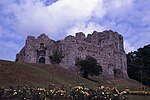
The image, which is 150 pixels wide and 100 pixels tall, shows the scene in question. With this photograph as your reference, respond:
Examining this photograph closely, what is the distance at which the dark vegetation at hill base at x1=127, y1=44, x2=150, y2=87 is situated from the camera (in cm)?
6895

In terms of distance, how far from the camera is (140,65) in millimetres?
74250

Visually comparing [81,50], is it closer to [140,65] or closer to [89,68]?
[89,68]

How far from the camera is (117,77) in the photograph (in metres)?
66.6

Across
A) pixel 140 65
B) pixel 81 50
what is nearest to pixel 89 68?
pixel 81 50

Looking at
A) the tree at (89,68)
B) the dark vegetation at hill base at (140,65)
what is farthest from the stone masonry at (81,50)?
the tree at (89,68)

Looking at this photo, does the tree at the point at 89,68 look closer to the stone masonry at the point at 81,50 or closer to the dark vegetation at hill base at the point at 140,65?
the stone masonry at the point at 81,50

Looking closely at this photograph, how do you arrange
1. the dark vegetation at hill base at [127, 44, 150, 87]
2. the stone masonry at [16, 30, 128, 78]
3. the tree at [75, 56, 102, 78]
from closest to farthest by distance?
the tree at [75, 56, 102, 78] → the stone masonry at [16, 30, 128, 78] → the dark vegetation at hill base at [127, 44, 150, 87]

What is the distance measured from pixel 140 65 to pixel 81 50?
69.5 ft

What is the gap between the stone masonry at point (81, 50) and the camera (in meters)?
61.7

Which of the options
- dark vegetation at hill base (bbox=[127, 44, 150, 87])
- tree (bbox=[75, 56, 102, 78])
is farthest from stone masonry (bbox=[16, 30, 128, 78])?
tree (bbox=[75, 56, 102, 78])

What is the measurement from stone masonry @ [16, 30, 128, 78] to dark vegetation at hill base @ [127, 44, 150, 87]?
4737 mm

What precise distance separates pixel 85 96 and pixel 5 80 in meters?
16.2

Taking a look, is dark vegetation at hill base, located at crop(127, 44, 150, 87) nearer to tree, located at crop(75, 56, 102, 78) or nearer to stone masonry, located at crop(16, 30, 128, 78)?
stone masonry, located at crop(16, 30, 128, 78)

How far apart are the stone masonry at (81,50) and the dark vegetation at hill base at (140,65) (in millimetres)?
4737
